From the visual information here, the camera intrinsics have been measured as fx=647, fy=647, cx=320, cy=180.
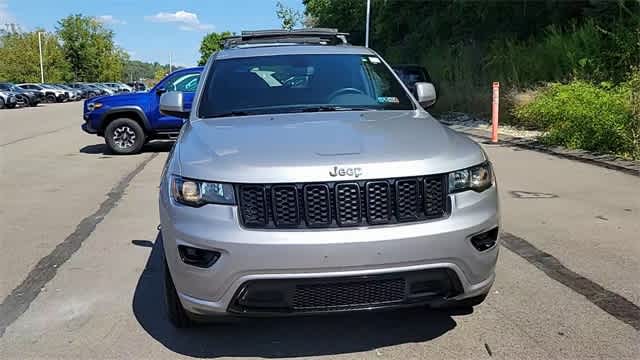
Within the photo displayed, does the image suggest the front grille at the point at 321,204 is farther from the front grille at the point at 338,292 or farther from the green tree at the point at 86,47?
the green tree at the point at 86,47

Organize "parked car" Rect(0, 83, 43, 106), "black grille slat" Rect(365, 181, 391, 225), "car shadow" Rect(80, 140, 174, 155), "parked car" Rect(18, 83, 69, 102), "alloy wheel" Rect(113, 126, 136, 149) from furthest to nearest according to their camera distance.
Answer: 1. "parked car" Rect(18, 83, 69, 102)
2. "parked car" Rect(0, 83, 43, 106)
3. "car shadow" Rect(80, 140, 174, 155)
4. "alloy wheel" Rect(113, 126, 136, 149)
5. "black grille slat" Rect(365, 181, 391, 225)

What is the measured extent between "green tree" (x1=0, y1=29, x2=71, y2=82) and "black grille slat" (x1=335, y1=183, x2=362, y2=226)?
79.7m

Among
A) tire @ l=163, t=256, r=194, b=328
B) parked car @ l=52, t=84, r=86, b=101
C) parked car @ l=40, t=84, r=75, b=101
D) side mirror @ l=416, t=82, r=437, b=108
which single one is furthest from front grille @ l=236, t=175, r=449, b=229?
parked car @ l=52, t=84, r=86, b=101

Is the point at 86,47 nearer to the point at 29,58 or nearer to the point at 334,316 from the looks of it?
the point at 29,58

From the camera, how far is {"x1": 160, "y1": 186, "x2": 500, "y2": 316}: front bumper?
124 inches

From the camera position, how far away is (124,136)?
44.1 feet

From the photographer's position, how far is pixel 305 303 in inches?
128

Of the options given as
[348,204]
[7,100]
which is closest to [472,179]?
[348,204]

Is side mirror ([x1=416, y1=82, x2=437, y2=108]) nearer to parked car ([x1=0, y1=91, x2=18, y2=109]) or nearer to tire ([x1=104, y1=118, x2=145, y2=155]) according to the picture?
tire ([x1=104, y1=118, x2=145, y2=155])

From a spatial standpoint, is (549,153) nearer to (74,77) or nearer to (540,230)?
(540,230)

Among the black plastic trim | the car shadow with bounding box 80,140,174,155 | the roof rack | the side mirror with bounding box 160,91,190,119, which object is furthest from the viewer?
the car shadow with bounding box 80,140,174,155

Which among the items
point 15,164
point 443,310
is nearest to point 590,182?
point 443,310

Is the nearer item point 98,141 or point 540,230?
point 540,230

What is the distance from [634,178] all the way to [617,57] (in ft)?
26.3
